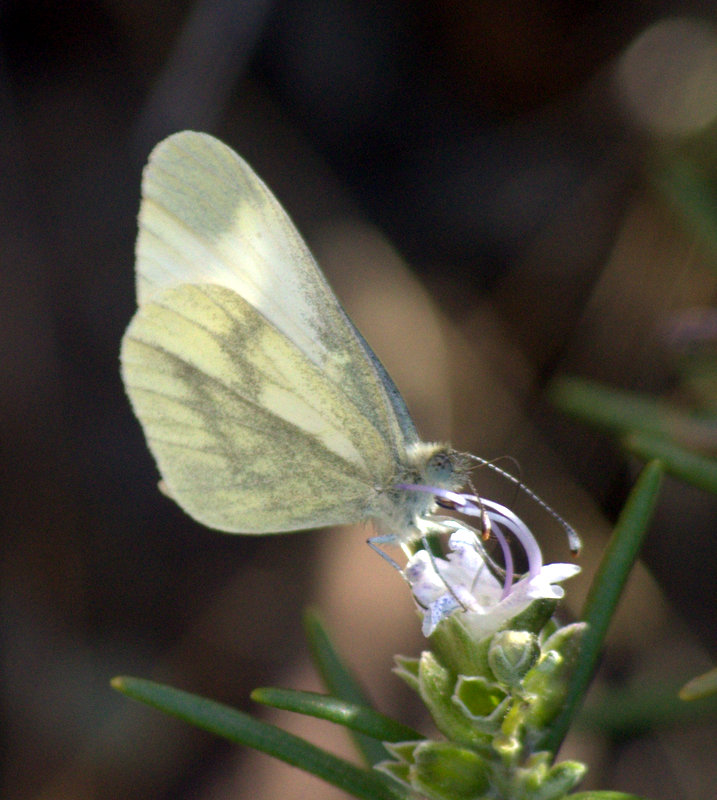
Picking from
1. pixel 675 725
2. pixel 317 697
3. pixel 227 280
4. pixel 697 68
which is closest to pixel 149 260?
pixel 227 280

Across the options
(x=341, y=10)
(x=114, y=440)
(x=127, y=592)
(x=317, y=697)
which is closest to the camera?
(x=317, y=697)

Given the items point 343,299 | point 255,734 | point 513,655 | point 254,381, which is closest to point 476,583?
point 513,655

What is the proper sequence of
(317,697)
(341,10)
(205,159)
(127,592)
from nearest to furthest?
(317,697) → (205,159) → (127,592) → (341,10)

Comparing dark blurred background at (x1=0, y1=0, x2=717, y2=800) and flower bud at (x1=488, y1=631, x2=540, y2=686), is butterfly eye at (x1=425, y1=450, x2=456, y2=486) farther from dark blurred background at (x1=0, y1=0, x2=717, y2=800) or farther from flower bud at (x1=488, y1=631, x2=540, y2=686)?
dark blurred background at (x1=0, y1=0, x2=717, y2=800)

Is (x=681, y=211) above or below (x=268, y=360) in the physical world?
above

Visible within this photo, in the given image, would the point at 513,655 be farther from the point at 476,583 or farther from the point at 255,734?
the point at 255,734

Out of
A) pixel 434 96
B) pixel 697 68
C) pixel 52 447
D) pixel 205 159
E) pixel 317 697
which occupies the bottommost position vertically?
pixel 52 447

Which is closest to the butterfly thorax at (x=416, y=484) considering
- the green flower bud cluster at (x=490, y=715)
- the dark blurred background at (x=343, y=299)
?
the green flower bud cluster at (x=490, y=715)

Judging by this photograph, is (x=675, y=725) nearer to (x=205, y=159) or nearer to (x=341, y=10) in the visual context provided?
(x=205, y=159)
